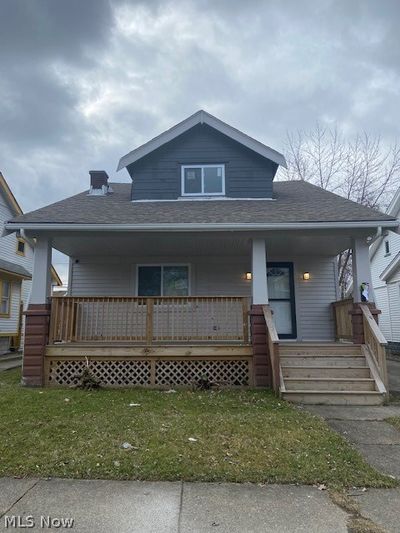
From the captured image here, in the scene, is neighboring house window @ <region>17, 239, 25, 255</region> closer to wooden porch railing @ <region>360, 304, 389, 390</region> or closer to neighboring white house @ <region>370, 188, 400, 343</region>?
wooden porch railing @ <region>360, 304, 389, 390</region>

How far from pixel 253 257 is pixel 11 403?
513cm

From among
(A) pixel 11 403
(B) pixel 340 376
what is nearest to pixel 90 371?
(A) pixel 11 403

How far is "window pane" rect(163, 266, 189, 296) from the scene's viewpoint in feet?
33.9

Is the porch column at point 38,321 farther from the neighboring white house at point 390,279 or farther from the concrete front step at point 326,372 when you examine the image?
the neighboring white house at point 390,279

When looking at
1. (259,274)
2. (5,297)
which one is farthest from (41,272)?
(5,297)

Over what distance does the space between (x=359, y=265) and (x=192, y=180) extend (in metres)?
4.86

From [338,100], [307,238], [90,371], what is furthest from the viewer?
[338,100]

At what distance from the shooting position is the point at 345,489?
330cm

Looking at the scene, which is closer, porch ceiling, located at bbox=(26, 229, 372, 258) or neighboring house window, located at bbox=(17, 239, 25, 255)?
porch ceiling, located at bbox=(26, 229, 372, 258)

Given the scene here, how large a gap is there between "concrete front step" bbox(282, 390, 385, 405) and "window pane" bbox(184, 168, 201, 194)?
589cm

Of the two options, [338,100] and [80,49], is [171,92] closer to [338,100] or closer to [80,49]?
[80,49]

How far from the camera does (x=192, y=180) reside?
405 inches

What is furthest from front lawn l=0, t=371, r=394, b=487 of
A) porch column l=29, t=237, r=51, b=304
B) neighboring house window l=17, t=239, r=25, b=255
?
neighboring house window l=17, t=239, r=25, b=255

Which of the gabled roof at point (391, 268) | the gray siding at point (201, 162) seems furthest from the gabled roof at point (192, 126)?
the gabled roof at point (391, 268)
